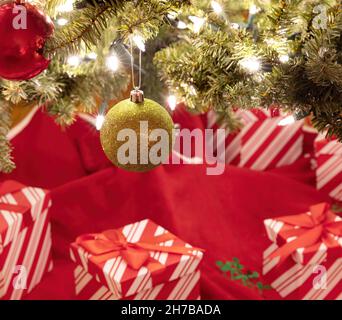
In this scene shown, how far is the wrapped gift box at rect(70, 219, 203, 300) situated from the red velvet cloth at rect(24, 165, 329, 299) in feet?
0.47

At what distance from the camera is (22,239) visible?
4.58ft

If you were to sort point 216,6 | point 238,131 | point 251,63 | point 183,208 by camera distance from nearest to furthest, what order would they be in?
1. point 251,63
2. point 216,6
3. point 183,208
4. point 238,131

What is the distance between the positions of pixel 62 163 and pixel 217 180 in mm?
497

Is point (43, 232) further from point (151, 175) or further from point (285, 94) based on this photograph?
point (285, 94)

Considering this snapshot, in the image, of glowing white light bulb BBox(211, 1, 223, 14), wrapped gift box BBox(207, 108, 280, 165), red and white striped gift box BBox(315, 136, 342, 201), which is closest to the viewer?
glowing white light bulb BBox(211, 1, 223, 14)

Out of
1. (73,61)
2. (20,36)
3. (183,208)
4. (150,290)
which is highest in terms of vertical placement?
(73,61)

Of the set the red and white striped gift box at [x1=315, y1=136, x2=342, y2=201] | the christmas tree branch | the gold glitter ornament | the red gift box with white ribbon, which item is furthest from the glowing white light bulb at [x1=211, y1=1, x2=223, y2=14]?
the red and white striped gift box at [x1=315, y1=136, x2=342, y2=201]

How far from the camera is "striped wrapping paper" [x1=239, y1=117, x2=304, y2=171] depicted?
1895mm

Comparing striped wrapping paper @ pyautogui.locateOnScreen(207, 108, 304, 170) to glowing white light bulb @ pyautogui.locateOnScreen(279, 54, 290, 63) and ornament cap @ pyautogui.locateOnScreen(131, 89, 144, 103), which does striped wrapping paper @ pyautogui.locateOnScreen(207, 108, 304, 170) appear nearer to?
glowing white light bulb @ pyautogui.locateOnScreen(279, 54, 290, 63)

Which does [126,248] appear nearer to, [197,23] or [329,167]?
[197,23]

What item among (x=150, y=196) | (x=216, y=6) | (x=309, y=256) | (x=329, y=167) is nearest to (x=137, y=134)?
(x=216, y=6)

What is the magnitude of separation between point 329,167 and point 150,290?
0.79 metres

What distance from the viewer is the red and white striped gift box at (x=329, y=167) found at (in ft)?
5.53

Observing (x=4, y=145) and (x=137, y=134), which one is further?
(x=4, y=145)
